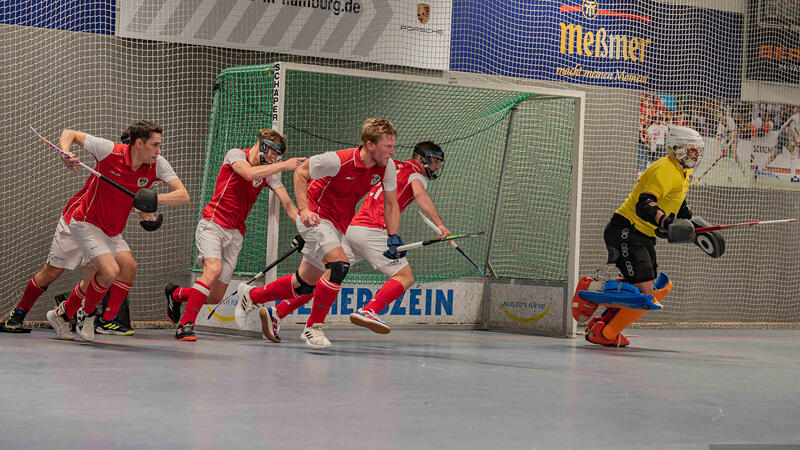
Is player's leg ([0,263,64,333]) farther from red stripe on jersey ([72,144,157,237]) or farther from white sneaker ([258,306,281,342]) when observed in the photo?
white sneaker ([258,306,281,342])

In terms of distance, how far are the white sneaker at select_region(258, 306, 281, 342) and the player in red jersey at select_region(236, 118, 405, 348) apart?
0.02m

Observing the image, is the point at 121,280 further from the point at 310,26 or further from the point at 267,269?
the point at 310,26

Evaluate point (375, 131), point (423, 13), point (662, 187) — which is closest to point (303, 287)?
point (375, 131)

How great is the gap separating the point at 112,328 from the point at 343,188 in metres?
1.99

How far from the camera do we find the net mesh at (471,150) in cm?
813

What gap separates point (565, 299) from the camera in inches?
301

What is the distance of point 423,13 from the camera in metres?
8.38

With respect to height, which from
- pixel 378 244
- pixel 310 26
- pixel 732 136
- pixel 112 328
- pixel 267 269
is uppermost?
pixel 310 26

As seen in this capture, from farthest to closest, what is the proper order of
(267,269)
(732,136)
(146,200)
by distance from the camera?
(732,136) → (267,269) → (146,200)

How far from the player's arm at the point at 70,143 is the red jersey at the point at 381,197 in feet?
5.71

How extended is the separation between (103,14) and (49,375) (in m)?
4.01

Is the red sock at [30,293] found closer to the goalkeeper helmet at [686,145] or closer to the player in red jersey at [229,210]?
the player in red jersey at [229,210]

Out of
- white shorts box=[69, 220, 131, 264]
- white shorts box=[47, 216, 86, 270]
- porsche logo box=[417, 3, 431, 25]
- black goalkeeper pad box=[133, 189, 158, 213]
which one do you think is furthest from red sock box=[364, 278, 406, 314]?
→ porsche logo box=[417, 3, 431, 25]

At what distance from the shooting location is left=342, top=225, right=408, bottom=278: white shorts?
235 inches
